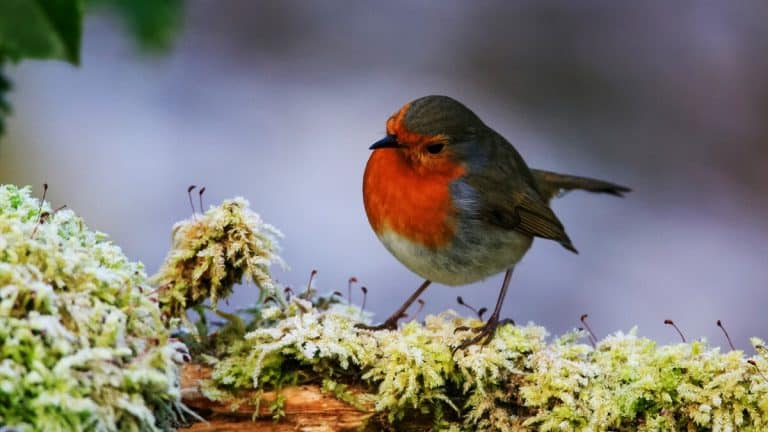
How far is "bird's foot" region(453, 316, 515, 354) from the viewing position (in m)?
2.48

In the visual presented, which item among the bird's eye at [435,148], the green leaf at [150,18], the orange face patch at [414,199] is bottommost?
the green leaf at [150,18]

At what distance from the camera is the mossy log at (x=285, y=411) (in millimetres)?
2318

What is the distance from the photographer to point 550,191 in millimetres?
3928

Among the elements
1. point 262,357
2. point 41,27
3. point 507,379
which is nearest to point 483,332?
point 507,379

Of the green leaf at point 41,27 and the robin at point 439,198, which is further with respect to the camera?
the robin at point 439,198

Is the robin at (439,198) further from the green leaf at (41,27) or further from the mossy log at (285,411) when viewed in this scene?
Result: the green leaf at (41,27)

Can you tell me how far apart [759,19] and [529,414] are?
19.4ft

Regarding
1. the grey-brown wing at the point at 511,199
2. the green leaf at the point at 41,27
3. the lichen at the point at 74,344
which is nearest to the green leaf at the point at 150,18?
the green leaf at the point at 41,27

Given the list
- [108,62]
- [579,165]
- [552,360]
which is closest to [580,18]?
[579,165]

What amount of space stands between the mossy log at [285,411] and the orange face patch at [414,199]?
2.57 feet

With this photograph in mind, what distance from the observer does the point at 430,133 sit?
300 cm

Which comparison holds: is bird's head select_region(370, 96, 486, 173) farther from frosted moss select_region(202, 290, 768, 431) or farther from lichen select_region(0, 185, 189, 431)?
lichen select_region(0, 185, 189, 431)

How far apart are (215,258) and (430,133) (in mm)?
891

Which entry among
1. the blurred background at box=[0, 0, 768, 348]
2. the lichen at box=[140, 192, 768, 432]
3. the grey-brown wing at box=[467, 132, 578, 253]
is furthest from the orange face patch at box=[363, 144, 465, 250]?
the blurred background at box=[0, 0, 768, 348]
